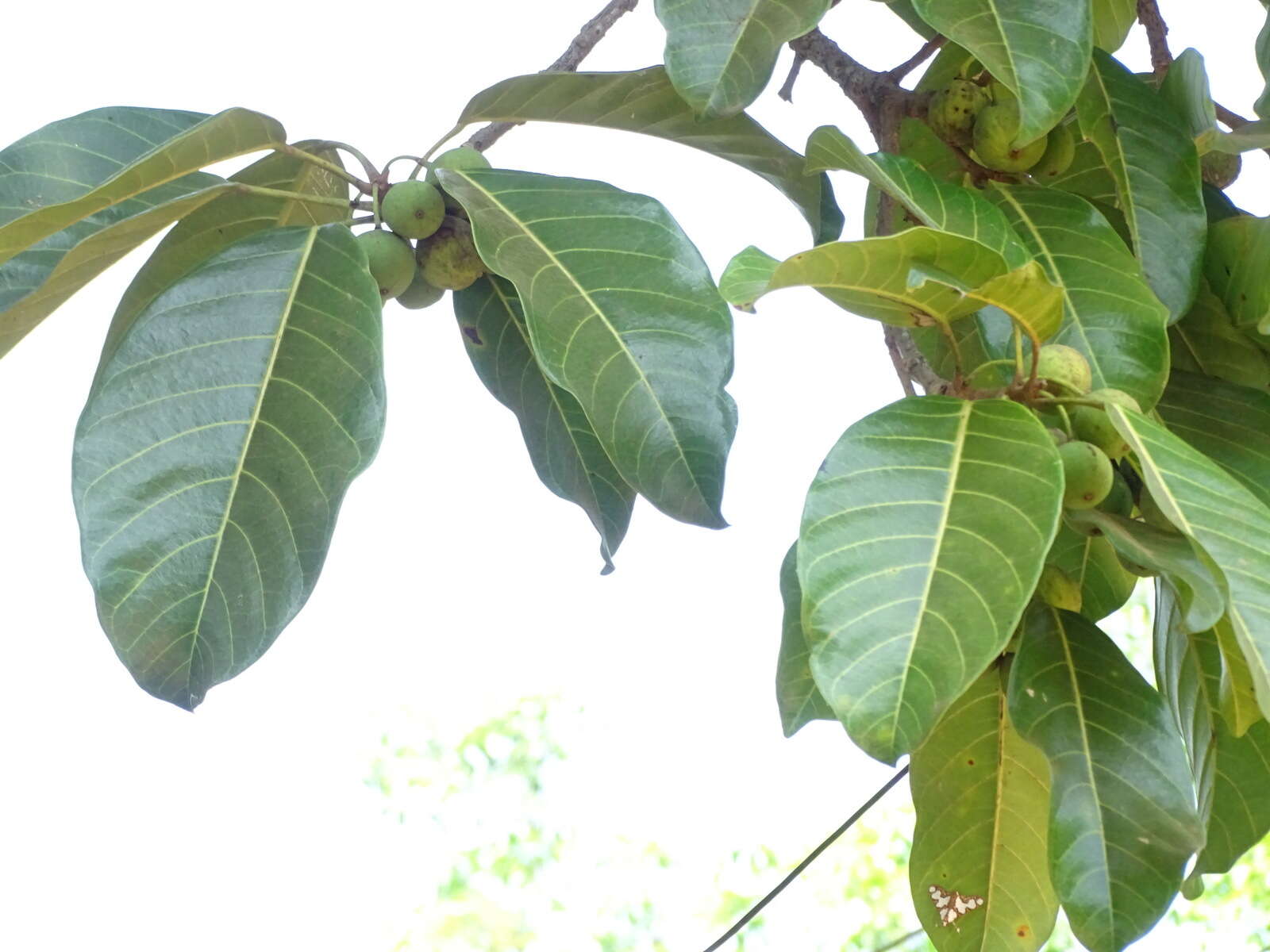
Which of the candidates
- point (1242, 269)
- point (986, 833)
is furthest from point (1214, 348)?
point (986, 833)

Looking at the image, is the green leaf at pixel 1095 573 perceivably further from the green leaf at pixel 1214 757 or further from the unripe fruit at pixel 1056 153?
the unripe fruit at pixel 1056 153

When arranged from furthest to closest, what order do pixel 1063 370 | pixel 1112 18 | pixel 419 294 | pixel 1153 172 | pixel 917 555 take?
pixel 1112 18
pixel 419 294
pixel 1153 172
pixel 1063 370
pixel 917 555

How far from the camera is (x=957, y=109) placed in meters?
0.77

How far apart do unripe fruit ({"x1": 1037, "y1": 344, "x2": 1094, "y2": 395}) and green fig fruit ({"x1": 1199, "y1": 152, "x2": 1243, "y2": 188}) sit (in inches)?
11.8

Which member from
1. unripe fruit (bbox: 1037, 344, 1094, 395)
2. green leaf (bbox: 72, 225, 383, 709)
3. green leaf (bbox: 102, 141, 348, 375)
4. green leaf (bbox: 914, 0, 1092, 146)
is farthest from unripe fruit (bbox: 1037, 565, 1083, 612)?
green leaf (bbox: 102, 141, 348, 375)

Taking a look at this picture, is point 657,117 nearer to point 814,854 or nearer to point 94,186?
point 94,186

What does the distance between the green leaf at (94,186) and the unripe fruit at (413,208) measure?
83mm

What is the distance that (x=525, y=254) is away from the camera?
2.20 ft

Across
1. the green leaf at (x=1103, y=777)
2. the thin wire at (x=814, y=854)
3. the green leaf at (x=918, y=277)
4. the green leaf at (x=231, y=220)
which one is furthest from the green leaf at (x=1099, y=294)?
the green leaf at (x=231, y=220)

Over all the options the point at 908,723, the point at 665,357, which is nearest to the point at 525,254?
the point at 665,357

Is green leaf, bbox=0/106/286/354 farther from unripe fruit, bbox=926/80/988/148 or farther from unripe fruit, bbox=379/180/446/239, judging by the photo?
unripe fruit, bbox=926/80/988/148

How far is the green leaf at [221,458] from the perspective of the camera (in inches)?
24.1

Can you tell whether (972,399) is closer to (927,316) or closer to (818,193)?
(927,316)

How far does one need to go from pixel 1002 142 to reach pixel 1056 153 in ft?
0.22
